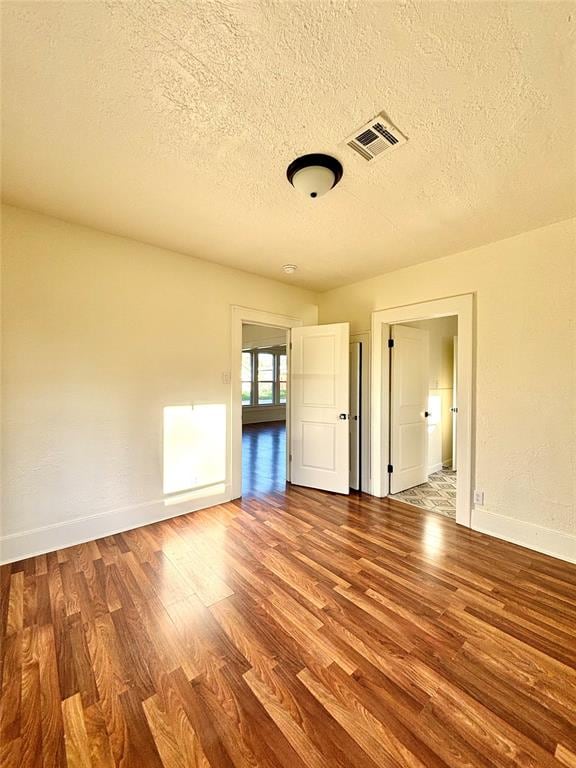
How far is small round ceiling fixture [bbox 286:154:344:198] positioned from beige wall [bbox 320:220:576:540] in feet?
5.82

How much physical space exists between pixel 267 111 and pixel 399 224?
1382 mm

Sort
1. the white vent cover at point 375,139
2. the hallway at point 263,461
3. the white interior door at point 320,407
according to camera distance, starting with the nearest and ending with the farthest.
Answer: the white vent cover at point 375,139 < the white interior door at point 320,407 < the hallway at point 263,461

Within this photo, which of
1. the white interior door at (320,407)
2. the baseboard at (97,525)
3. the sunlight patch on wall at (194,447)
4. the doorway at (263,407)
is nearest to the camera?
the baseboard at (97,525)

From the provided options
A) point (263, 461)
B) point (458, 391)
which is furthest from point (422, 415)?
point (263, 461)

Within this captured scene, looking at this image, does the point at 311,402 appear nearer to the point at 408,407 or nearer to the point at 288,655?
the point at 408,407

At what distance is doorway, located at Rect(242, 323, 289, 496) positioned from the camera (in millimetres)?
4508

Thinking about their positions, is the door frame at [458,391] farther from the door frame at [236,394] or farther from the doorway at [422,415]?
the door frame at [236,394]

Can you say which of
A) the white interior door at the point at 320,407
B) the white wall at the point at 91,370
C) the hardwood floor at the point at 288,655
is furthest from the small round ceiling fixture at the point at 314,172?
the hardwood floor at the point at 288,655

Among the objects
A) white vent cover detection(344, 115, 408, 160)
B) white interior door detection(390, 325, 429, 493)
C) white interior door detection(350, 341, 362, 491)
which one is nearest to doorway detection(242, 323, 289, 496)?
white interior door detection(350, 341, 362, 491)

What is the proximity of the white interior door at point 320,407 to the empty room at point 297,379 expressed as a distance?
40 mm

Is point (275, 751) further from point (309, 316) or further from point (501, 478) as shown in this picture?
point (309, 316)

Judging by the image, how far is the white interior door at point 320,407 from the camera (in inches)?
140

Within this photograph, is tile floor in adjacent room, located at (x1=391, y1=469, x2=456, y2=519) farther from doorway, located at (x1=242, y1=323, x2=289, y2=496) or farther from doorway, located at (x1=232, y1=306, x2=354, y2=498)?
doorway, located at (x1=242, y1=323, x2=289, y2=496)

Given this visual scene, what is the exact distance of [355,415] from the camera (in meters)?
3.77
